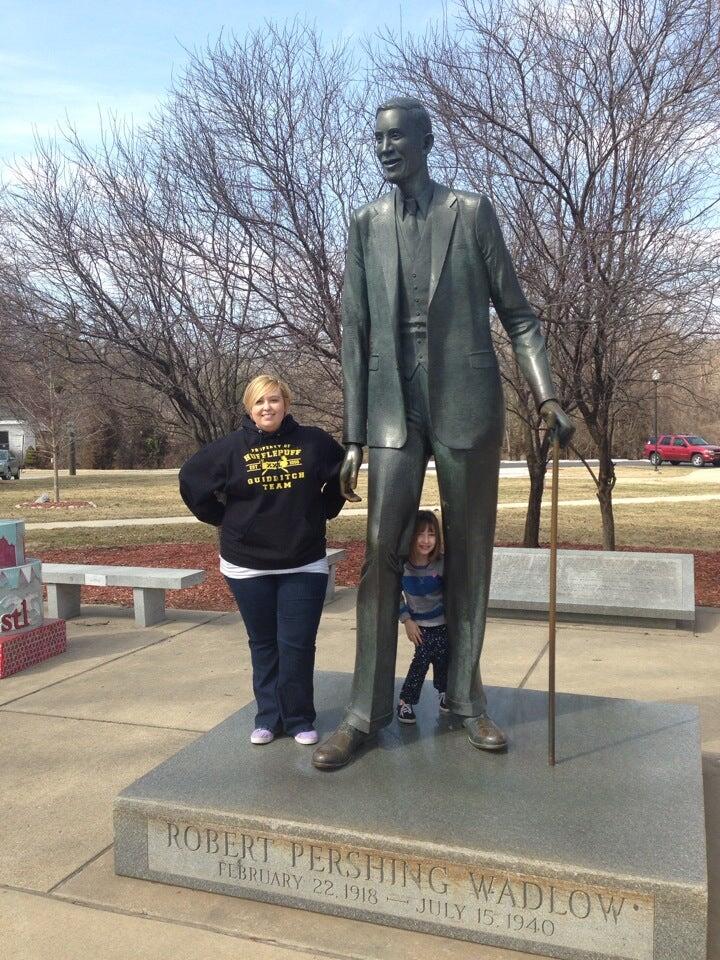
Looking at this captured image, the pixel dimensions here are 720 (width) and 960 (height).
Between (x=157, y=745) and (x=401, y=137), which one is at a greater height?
(x=401, y=137)

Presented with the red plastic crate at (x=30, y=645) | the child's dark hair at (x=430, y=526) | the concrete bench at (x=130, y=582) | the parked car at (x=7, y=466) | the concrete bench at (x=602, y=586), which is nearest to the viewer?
the child's dark hair at (x=430, y=526)

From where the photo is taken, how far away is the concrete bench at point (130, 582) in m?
6.84

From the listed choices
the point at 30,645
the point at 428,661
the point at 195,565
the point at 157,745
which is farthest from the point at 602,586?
the point at 195,565

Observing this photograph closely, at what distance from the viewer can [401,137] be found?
10.6 feet

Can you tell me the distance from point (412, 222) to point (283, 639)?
172 cm

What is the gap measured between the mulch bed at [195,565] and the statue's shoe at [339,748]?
4611mm

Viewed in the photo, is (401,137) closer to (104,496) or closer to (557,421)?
(557,421)

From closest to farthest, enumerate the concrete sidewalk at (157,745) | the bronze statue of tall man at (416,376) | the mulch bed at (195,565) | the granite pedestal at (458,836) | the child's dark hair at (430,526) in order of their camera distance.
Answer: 1. the granite pedestal at (458,836)
2. the concrete sidewalk at (157,745)
3. the bronze statue of tall man at (416,376)
4. the child's dark hair at (430,526)
5. the mulch bed at (195,565)

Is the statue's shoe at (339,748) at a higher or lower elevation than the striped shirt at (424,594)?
lower

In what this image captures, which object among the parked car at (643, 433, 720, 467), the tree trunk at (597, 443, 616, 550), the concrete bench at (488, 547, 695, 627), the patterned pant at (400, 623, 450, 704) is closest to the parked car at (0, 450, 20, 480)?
the parked car at (643, 433, 720, 467)

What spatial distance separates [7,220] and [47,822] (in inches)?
314

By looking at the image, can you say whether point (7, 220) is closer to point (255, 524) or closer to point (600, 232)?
point (600, 232)

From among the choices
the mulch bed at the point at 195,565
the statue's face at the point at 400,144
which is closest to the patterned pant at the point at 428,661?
the statue's face at the point at 400,144

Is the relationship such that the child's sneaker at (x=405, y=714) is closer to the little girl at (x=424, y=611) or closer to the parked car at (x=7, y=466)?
the little girl at (x=424, y=611)
